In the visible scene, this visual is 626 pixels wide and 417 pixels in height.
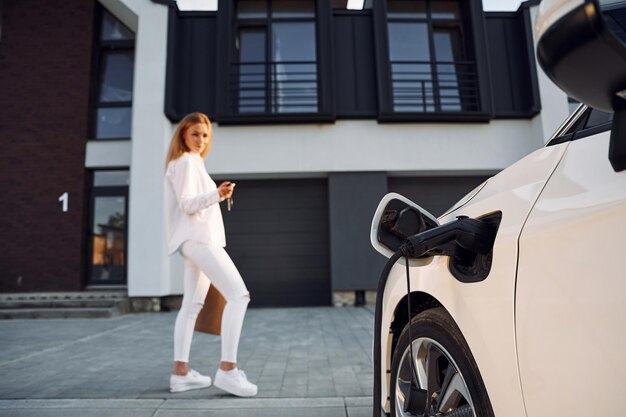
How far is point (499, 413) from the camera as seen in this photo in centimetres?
93

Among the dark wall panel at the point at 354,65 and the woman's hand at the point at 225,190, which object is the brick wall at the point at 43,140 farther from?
the woman's hand at the point at 225,190

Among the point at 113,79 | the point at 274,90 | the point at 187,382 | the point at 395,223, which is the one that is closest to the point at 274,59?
the point at 274,90

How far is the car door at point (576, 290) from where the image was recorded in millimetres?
692

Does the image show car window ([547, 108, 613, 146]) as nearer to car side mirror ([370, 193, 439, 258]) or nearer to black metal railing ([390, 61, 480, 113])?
car side mirror ([370, 193, 439, 258])

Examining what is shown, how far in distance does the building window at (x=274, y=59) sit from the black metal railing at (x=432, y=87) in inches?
76.3

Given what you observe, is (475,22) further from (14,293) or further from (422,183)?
(14,293)

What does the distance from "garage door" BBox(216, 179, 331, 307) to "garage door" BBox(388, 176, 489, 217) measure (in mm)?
1834

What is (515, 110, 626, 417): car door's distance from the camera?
2.27 feet

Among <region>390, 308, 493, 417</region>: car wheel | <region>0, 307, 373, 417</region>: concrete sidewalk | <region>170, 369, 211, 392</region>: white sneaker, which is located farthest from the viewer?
<region>170, 369, 211, 392</region>: white sneaker

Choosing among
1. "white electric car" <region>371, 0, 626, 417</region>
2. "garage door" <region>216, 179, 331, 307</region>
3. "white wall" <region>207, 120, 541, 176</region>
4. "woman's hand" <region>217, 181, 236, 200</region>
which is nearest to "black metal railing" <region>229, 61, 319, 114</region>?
"white wall" <region>207, 120, 541, 176</region>

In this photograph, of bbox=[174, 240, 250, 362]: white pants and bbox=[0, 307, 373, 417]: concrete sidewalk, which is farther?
bbox=[174, 240, 250, 362]: white pants

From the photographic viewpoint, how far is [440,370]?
A: 135cm

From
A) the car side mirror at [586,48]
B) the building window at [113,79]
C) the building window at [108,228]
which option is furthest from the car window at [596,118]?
the building window at [113,79]

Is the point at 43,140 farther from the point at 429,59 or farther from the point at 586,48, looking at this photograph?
the point at 586,48
